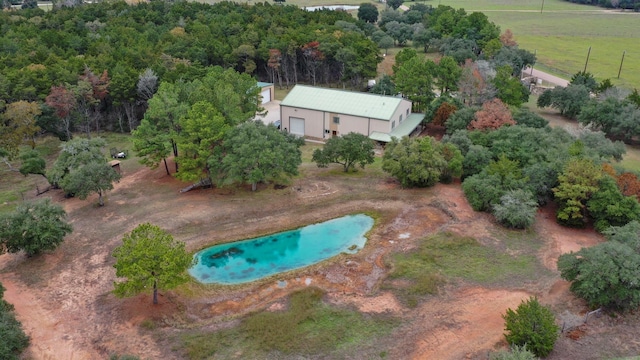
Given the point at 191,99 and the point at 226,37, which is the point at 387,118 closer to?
the point at 191,99

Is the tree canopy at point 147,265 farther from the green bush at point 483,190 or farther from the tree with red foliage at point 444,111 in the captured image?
the tree with red foliage at point 444,111

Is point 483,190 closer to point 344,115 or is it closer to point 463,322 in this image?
point 463,322

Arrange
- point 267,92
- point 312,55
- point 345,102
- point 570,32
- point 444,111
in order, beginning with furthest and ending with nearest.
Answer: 1. point 570,32
2. point 312,55
3. point 267,92
4. point 444,111
5. point 345,102

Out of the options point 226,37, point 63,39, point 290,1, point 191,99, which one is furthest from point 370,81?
point 290,1

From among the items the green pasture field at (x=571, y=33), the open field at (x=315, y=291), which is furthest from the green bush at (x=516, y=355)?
the green pasture field at (x=571, y=33)

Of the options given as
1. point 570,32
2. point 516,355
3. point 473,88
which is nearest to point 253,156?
point 516,355

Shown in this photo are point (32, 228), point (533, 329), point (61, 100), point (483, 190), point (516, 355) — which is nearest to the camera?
point (516, 355)

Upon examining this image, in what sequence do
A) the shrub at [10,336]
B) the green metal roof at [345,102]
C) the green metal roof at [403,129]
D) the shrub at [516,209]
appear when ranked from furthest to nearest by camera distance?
1. the green metal roof at [345,102]
2. the green metal roof at [403,129]
3. the shrub at [516,209]
4. the shrub at [10,336]

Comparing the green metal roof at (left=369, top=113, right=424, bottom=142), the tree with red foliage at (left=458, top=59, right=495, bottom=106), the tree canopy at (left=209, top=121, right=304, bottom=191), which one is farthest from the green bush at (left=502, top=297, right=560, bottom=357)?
the tree with red foliage at (left=458, top=59, right=495, bottom=106)
